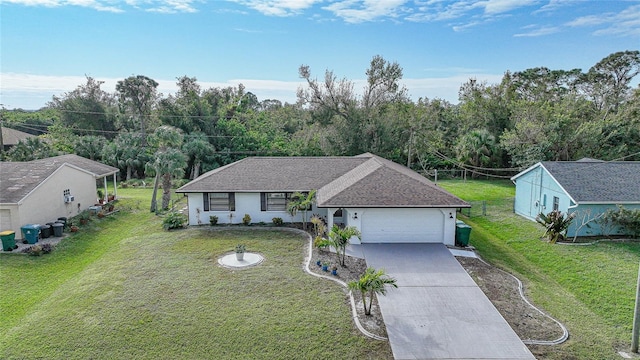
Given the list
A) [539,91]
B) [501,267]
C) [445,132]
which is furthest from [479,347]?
[539,91]

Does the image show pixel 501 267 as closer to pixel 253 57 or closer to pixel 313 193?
pixel 313 193

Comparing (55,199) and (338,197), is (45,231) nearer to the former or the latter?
(55,199)

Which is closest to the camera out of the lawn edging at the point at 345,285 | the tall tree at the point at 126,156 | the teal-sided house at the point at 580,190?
the lawn edging at the point at 345,285

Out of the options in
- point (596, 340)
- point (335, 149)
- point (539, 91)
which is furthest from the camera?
point (539, 91)

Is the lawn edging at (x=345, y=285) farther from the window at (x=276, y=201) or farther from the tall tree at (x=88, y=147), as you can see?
the tall tree at (x=88, y=147)

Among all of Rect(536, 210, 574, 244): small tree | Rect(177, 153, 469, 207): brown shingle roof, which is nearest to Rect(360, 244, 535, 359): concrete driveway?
Rect(177, 153, 469, 207): brown shingle roof

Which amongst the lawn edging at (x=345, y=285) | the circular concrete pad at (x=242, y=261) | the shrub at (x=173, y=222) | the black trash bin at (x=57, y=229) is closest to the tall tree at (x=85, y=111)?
the black trash bin at (x=57, y=229)

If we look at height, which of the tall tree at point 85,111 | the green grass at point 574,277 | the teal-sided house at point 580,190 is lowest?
the green grass at point 574,277
